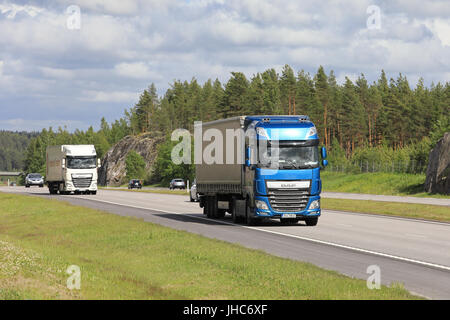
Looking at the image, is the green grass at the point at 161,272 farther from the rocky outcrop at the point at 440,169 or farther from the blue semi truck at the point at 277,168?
the rocky outcrop at the point at 440,169

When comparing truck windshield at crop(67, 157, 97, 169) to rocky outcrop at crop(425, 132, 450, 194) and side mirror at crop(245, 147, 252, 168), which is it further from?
side mirror at crop(245, 147, 252, 168)

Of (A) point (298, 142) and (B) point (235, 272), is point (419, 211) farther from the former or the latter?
(B) point (235, 272)

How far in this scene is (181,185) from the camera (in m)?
94.8

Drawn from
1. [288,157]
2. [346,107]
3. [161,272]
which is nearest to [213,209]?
[288,157]

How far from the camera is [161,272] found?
13547 millimetres

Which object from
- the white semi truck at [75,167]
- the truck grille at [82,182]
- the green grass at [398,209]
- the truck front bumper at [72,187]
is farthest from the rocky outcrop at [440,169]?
the truck grille at [82,182]

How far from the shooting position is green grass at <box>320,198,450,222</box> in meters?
32.4

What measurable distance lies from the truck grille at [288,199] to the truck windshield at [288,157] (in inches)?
32.6

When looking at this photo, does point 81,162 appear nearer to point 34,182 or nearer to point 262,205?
point 262,205

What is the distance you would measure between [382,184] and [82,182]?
2570 cm

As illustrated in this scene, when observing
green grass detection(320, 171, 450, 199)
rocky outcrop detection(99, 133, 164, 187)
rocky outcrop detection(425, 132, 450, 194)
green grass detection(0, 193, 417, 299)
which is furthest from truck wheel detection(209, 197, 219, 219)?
rocky outcrop detection(99, 133, 164, 187)

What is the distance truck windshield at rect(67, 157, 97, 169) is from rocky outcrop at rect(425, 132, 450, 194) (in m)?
24.8
